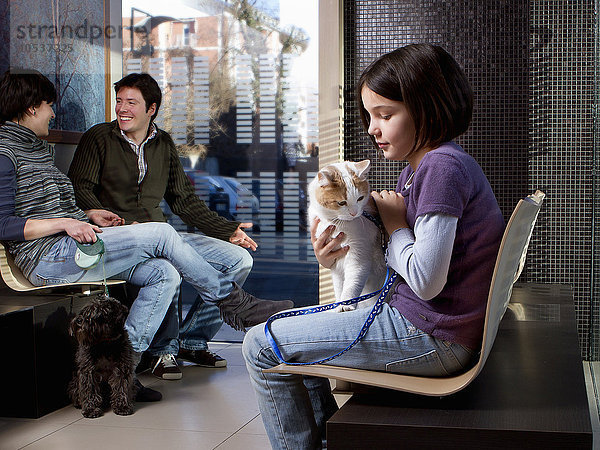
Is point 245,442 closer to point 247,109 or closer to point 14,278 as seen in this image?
point 14,278

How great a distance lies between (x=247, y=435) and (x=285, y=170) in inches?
77.3

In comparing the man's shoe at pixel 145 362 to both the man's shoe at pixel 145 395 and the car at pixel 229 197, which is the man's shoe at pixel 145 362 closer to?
the man's shoe at pixel 145 395

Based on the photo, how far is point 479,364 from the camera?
1.53m

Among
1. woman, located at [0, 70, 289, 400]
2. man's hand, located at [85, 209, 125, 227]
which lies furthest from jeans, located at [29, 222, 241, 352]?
man's hand, located at [85, 209, 125, 227]

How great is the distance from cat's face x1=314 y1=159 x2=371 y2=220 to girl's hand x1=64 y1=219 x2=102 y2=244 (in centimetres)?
199

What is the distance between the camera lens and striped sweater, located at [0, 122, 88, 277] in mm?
3375

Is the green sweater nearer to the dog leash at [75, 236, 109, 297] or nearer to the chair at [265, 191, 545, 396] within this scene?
the dog leash at [75, 236, 109, 297]

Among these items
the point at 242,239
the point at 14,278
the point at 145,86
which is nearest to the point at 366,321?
the point at 14,278


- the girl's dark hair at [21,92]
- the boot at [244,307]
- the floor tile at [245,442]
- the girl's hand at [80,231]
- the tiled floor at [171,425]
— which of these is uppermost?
the girl's dark hair at [21,92]

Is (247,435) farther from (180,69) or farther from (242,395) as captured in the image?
(180,69)

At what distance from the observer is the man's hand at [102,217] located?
402cm

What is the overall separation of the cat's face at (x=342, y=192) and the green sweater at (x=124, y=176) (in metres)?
2.52

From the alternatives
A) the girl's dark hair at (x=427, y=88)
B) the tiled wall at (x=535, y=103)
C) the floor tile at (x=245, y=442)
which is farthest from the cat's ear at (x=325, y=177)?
the tiled wall at (x=535, y=103)

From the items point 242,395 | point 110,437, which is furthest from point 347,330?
point 242,395
